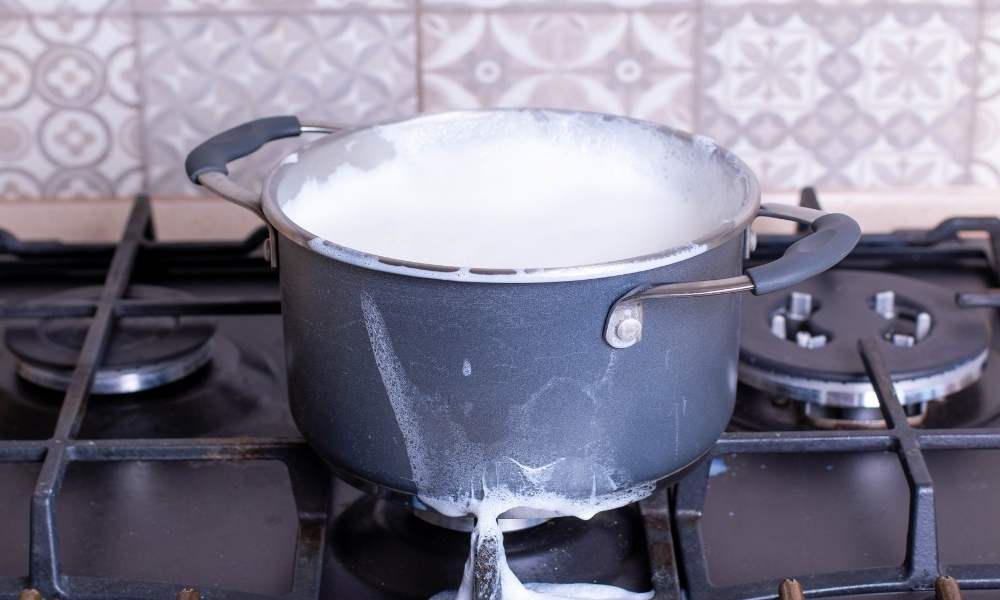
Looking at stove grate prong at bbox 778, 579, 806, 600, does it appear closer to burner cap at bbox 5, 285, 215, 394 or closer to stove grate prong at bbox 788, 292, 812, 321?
stove grate prong at bbox 788, 292, 812, 321

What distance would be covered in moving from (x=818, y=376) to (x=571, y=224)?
0.18m

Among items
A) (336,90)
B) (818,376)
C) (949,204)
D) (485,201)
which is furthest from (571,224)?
(949,204)

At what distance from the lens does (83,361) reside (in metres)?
0.74

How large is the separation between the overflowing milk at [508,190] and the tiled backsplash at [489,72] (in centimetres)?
24

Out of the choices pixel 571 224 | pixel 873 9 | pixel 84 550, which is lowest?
pixel 84 550

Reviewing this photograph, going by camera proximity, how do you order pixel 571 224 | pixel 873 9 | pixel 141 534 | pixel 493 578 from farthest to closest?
pixel 873 9 < pixel 571 224 < pixel 141 534 < pixel 493 578

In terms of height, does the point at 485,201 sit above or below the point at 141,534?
above

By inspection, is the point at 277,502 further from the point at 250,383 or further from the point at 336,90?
the point at 336,90

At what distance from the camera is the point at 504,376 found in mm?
529

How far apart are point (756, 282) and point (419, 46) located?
20.7 inches

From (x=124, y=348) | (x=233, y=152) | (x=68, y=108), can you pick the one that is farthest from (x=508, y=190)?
(x=68, y=108)

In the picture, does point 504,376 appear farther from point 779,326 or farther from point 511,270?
point 779,326

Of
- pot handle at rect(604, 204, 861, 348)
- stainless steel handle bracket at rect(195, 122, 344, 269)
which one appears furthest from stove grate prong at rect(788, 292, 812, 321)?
stainless steel handle bracket at rect(195, 122, 344, 269)

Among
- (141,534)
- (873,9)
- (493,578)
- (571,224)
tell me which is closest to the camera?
(493,578)
